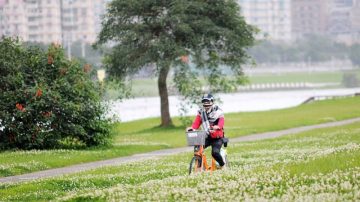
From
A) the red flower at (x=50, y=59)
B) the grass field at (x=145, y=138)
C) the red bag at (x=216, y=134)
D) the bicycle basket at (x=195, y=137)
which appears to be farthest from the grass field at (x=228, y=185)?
the red flower at (x=50, y=59)

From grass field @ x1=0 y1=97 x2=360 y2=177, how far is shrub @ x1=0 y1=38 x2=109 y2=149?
1.31 meters

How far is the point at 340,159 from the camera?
19578mm

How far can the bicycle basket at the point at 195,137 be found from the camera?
20906 millimetres

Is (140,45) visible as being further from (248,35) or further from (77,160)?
(77,160)

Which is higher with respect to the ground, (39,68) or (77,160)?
(39,68)

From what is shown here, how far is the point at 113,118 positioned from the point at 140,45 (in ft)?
59.0

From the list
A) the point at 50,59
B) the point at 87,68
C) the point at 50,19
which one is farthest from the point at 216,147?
the point at 50,19

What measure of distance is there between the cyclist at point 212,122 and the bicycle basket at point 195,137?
70 centimetres

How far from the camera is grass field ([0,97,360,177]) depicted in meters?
32.3

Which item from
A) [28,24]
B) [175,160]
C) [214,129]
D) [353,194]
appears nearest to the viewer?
[353,194]

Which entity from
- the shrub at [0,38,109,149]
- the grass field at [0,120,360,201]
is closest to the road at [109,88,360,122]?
the shrub at [0,38,109,149]

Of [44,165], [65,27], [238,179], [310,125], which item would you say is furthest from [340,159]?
[65,27]

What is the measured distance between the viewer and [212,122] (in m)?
21.9

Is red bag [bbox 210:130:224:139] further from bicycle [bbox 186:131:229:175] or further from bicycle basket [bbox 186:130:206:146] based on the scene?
bicycle basket [bbox 186:130:206:146]
